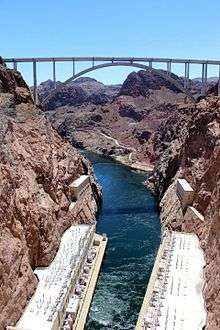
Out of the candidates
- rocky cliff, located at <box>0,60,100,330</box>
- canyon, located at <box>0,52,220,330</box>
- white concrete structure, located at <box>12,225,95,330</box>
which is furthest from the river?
rocky cliff, located at <box>0,60,100,330</box>

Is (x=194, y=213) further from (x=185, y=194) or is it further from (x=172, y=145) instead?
(x=172, y=145)

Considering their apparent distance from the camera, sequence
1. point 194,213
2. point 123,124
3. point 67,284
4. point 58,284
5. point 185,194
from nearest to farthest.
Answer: point 67,284
point 58,284
point 194,213
point 185,194
point 123,124

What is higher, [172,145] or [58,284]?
[172,145]

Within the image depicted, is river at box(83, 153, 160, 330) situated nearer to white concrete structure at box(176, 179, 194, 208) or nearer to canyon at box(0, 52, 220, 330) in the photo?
canyon at box(0, 52, 220, 330)

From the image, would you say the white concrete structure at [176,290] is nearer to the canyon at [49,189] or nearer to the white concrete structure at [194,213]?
the canyon at [49,189]

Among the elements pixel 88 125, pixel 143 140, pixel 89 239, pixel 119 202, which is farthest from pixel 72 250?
pixel 88 125

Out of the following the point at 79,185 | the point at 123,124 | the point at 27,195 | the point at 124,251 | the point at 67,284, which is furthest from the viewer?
the point at 123,124

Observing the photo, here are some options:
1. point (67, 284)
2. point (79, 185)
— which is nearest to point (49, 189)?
point (79, 185)
